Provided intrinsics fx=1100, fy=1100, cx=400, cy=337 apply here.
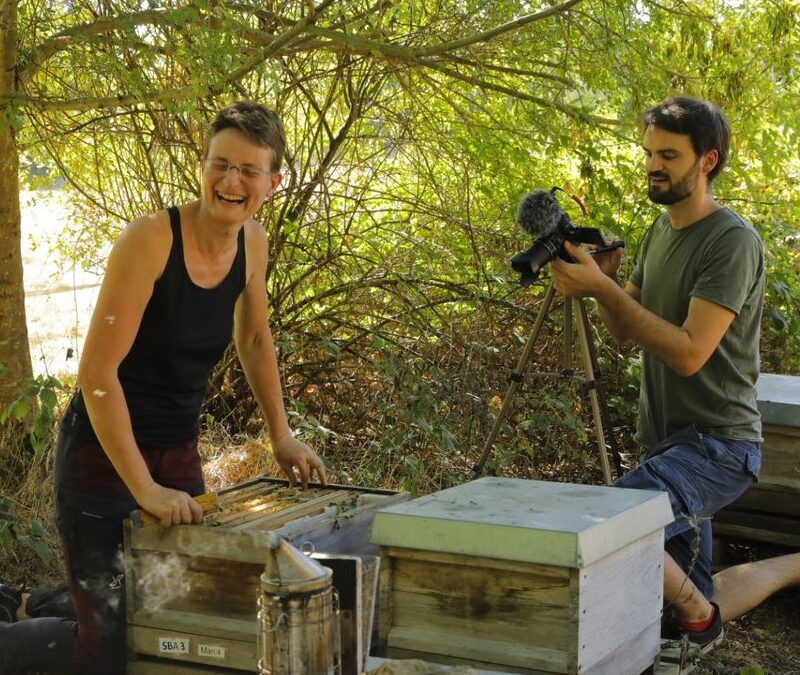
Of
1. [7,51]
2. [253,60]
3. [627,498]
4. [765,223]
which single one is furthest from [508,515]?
[765,223]

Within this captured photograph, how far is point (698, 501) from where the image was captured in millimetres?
3496

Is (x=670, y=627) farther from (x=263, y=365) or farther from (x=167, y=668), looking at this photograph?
(x=167, y=668)

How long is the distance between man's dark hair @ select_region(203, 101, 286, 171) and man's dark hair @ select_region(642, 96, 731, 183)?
1348 millimetres

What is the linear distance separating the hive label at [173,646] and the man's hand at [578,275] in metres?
1.58

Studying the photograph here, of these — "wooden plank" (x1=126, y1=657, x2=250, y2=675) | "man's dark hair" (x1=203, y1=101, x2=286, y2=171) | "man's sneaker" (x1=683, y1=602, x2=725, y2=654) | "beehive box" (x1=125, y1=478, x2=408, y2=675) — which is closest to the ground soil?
"man's sneaker" (x1=683, y1=602, x2=725, y2=654)

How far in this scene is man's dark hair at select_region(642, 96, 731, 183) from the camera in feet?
11.6

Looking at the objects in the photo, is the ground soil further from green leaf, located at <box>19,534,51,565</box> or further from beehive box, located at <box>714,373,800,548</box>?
green leaf, located at <box>19,534,51,565</box>

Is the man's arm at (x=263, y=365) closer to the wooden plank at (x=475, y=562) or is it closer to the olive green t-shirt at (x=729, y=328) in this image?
the wooden plank at (x=475, y=562)

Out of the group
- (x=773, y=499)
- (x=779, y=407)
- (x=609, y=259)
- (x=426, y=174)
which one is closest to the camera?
(x=609, y=259)

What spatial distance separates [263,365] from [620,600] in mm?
1265

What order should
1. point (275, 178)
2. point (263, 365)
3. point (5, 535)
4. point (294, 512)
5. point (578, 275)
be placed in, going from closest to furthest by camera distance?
point (294, 512) < point (275, 178) < point (263, 365) < point (578, 275) < point (5, 535)

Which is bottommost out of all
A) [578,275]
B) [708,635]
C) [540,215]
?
[708,635]

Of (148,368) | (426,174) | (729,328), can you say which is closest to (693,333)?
(729,328)

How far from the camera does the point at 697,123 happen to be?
3543 mm
